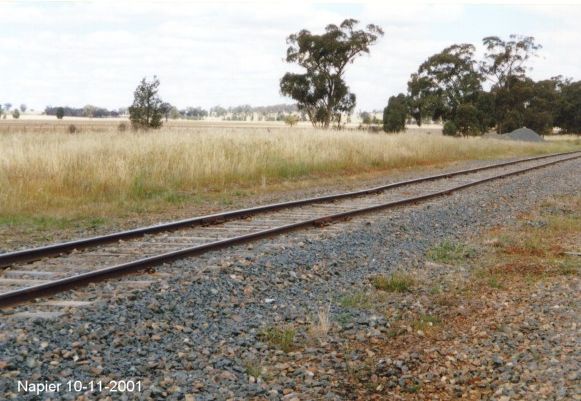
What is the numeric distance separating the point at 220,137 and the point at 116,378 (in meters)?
16.1

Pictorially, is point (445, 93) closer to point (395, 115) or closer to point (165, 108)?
point (395, 115)

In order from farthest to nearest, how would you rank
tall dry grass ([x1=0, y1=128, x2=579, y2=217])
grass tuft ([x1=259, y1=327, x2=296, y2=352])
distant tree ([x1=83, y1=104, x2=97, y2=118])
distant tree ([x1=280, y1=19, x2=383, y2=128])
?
1. distant tree ([x1=83, y1=104, x2=97, y2=118])
2. distant tree ([x1=280, y1=19, x2=383, y2=128])
3. tall dry grass ([x1=0, y1=128, x2=579, y2=217])
4. grass tuft ([x1=259, y1=327, x2=296, y2=352])

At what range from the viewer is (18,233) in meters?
9.86

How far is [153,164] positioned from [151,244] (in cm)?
755

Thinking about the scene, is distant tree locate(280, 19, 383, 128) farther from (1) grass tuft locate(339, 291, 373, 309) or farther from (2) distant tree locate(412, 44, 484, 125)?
(1) grass tuft locate(339, 291, 373, 309)

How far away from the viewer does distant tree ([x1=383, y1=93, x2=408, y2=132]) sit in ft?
202

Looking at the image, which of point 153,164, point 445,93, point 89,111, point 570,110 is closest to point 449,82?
point 445,93

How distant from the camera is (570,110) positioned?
306ft

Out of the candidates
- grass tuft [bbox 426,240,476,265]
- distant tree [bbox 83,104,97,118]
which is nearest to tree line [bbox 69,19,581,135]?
grass tuft [bbox 426,240,476,265]

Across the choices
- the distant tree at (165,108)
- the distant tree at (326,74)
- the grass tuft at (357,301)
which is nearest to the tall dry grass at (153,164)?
the grass tuft at (357,301)

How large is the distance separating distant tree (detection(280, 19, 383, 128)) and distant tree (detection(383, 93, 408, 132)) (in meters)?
6.74

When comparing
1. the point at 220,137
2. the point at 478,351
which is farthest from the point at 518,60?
the point at 478,351

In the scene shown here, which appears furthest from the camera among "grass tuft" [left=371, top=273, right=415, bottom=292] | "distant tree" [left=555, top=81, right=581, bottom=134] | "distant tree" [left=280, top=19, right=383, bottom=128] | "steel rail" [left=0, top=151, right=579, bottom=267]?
"distant tree" [left=555, top=81, right=581, bottom=134]

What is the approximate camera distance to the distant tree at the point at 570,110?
9256 centimetres
